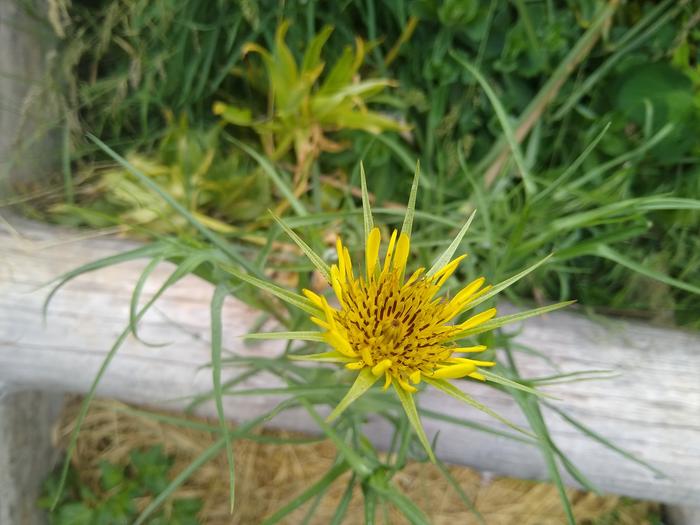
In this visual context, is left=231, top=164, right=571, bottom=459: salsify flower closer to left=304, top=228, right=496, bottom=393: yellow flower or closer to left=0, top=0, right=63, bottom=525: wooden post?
left=304, top=228, right=496, bottom=393: yellow flower

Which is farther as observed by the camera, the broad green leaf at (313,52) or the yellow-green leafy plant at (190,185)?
the yellow-green leafy plant at (190,185)

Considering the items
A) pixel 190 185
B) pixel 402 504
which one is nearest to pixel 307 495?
pixel 402 504

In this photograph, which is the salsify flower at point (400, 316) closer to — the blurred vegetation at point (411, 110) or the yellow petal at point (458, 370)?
the yellow petal at point (458, 370)

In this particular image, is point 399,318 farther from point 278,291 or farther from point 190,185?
point 190,185

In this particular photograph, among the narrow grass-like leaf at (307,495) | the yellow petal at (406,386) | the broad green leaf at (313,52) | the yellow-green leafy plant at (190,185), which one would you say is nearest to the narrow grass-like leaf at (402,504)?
the narrow grass-like leaf at (307,495)

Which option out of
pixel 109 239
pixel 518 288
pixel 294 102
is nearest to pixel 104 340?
pixel 109 239

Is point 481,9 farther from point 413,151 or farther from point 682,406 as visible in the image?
point 682,406

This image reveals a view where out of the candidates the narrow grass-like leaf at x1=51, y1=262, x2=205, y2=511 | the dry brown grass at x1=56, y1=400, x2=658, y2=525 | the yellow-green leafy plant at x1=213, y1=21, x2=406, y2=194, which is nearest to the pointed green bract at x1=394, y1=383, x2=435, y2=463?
the narrow grass-like leaf at x1=51, y1=262, x2=205, y2=511
